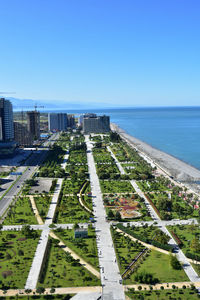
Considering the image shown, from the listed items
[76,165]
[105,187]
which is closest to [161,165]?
[76,165]

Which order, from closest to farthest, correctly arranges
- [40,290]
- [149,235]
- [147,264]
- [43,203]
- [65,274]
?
[40,290]
[65,274]
[147,264]
[149,235]
[43,203]

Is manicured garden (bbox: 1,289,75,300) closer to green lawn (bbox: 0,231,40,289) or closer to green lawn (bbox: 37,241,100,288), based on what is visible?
green lawn (bbox: 37,241,100,288)

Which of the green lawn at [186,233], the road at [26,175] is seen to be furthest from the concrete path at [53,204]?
the green lawn at [186,233]

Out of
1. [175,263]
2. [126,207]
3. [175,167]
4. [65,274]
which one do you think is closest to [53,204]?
[126,207]

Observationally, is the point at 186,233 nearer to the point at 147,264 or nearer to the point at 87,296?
the point at 147,264

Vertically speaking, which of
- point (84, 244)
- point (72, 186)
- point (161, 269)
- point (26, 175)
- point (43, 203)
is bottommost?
point (161, 269)
